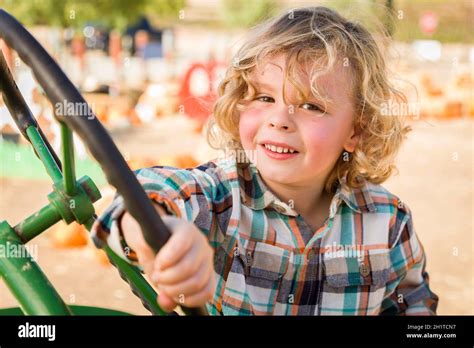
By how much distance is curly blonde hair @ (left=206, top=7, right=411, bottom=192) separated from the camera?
1.30 metres

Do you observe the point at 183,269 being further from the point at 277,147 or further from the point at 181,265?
the point at 277,147

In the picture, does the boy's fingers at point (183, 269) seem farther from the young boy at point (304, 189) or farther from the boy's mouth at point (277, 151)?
the boy's mouth at point (277, 151)

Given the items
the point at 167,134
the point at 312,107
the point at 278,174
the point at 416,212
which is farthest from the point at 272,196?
the point at 167,134

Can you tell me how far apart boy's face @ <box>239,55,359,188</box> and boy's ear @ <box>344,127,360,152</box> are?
9 cm

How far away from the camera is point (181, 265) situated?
29.9 inches

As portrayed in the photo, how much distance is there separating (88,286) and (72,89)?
6.83ft

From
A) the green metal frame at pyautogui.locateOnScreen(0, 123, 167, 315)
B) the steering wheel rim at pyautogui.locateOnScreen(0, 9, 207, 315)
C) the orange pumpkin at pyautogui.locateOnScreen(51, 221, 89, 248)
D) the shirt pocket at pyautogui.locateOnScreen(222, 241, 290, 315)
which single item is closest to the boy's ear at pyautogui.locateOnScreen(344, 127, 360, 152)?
the shirt pocket at pyautogui.locateOnScreen(222, 241, 290, 315)

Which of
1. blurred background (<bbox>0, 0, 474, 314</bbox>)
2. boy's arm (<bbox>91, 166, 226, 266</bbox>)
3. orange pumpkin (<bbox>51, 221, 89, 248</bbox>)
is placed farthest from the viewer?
orange pumpkin (<bbox>51, 221, 89, 248</bbox>)

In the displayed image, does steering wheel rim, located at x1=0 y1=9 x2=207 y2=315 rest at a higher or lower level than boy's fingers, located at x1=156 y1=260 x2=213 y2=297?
higher

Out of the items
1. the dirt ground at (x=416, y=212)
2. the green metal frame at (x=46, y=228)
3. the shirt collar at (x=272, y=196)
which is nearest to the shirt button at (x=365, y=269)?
the shirt collar at (x=272, y=196)

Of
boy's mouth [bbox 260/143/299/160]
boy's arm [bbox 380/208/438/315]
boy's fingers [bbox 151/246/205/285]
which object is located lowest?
boy's arm [bbox 380/208/438/315]

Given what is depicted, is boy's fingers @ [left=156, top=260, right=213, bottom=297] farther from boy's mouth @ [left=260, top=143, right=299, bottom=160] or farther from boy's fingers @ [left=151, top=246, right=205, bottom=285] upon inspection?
boy's mouth @ [left=260, top=143, right=299, bottom=160]

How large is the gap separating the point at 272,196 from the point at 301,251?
0.11 meters

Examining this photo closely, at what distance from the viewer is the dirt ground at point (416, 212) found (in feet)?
8.91
